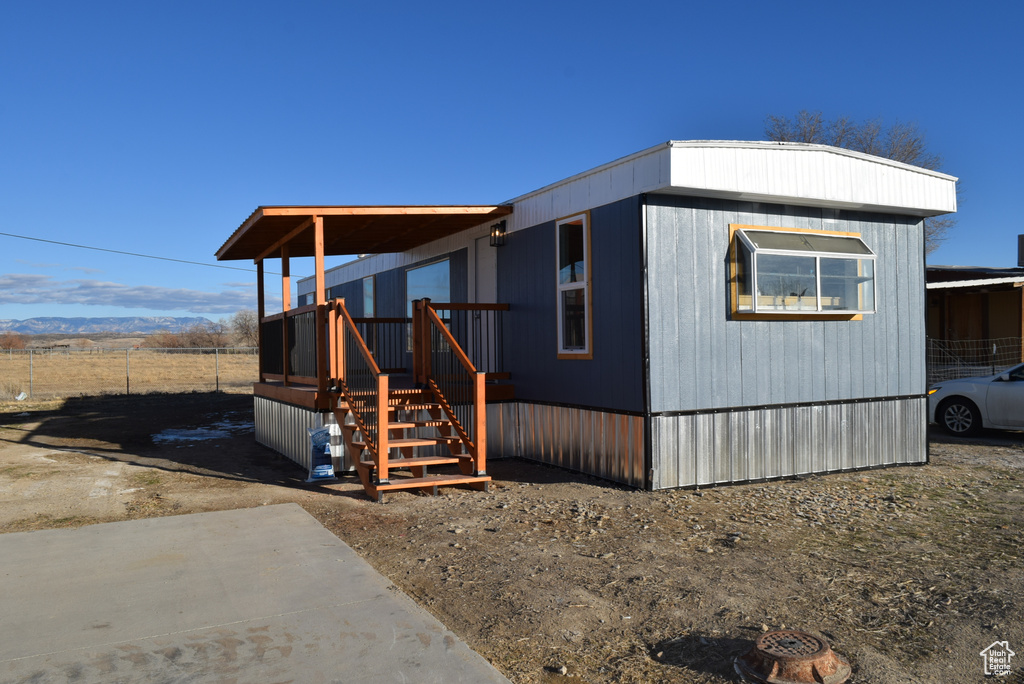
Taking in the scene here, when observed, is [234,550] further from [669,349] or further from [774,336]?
[774,336]

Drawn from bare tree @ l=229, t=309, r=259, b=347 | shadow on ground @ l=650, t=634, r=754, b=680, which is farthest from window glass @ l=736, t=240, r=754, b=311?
bare tree @ l=229, t=309, r=259, b=347

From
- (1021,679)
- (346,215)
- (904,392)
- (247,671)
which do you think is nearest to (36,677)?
(247,671)

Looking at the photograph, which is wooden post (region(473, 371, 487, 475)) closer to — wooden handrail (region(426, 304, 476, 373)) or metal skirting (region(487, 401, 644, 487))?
wooden handrail (region(426, 304, 476, 373))

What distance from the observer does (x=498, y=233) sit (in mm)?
8906

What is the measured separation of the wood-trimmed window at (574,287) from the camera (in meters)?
7.47

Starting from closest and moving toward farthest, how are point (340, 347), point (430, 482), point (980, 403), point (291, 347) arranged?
point (430, 482)
point (340, 347)
point (291, 347)
point (980, 403)

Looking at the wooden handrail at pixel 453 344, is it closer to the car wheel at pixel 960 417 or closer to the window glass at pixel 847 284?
the window glass at pixel 847 284

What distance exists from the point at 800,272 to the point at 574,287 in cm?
225

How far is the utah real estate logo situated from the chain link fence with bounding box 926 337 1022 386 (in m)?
11.2

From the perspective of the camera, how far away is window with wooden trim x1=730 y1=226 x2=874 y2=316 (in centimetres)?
713

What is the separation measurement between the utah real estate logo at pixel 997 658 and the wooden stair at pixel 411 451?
4.27m

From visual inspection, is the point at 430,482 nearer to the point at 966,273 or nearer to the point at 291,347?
the point at 291,347

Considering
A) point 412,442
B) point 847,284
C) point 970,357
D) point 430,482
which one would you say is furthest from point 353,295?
point 970,357

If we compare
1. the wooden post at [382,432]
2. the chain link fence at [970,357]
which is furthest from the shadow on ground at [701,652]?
the chain link fence at [970,357]
